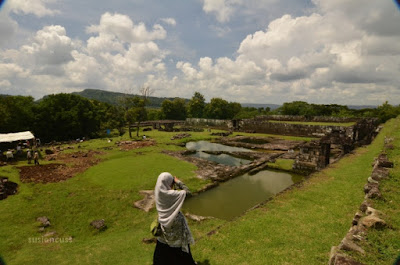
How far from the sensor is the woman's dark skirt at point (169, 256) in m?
3.70

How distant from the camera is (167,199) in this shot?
3.39 meters

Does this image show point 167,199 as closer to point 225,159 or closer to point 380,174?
point 380,174

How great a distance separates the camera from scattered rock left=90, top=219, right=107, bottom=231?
7078 mm

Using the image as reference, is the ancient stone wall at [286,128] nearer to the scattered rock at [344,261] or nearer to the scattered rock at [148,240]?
the scattered rock at [344,261]

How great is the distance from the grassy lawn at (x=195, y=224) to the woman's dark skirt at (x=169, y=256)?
1113mm

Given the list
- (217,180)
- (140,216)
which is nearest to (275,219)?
(140,216)

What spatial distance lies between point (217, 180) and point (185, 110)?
5501cm

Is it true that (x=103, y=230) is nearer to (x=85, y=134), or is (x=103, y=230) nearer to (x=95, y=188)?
(x=95, y=188)

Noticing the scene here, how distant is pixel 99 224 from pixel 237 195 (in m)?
6.21

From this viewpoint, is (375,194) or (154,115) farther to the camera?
(154,115)

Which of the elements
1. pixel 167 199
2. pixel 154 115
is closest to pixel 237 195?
pixel 167 199

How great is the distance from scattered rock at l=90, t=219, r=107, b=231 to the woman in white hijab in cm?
433

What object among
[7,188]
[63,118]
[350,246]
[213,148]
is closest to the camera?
[350,246]

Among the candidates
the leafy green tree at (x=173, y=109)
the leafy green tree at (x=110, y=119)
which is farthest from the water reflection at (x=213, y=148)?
the leafy green tree at (x=173, y=109)
